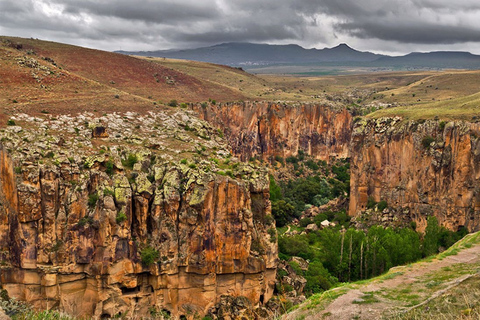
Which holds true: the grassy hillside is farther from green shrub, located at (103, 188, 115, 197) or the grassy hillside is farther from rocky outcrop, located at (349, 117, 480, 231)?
rocky outcrop, located at (349, 117, 480, 231)

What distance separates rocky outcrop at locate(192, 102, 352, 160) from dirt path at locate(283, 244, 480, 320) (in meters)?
49.1

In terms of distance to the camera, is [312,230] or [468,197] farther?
[312,230]

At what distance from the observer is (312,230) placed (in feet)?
201

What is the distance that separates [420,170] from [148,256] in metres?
38.6

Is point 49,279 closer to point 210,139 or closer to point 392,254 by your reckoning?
point 210,139

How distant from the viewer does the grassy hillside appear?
628 inches

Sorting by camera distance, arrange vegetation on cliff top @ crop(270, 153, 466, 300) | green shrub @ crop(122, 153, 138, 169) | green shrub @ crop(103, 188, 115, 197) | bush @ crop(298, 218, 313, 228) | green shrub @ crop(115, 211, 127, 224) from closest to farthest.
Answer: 1. green shrub @ crop(115, 211, 127, 224)
2. green shrub @ crop(103, 188, 115, 197)
3. green shrub @ crop(122, 153, 138, 169)
4. vegetation on cliff top @ crop(270, 153, 466, 300)
5. bush @ crop(298, 218, 313, 228)

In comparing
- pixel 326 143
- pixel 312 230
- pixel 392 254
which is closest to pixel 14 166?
pixel 392 254

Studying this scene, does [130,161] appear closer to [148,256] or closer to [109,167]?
[109,167]

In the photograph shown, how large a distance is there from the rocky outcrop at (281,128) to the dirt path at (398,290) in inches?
1934

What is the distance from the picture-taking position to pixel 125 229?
3231cm

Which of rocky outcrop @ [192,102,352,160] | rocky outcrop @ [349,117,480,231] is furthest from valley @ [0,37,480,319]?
rocky outcrop @ [192,102,352,160]

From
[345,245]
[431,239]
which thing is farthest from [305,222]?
[431,239]

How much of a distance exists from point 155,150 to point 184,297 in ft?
45.2
